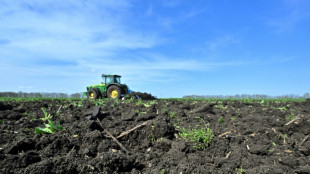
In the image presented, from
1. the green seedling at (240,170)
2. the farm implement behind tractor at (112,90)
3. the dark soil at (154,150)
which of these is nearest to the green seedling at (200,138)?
the dark soil at (154,150)

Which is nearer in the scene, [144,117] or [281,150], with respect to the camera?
[281,150]

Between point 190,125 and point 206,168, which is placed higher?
point 190,125

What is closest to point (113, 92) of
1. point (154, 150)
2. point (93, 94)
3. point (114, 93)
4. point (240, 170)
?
point (114, 93)

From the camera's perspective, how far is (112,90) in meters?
17.7

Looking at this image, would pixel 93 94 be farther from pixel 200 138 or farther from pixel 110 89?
pixel 200 138

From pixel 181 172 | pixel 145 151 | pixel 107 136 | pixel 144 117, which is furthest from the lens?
pixel 144 117

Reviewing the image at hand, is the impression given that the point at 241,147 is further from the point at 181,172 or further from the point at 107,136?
the point at 107,136

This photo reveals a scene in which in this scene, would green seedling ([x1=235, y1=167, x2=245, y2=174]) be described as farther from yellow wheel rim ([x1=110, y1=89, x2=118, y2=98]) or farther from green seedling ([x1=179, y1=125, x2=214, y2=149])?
yellow wheel rim ([x1=110, y1=89, x2=118, y2=98])

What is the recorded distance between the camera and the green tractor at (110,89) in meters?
17.3

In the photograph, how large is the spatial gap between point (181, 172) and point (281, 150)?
6.61 ft

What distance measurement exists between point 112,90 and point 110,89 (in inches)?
7.4

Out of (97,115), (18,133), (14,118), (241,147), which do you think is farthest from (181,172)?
(14,118)

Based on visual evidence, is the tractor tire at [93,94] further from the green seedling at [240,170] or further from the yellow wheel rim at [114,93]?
the green seedling at [240,170]

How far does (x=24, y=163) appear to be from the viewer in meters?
2.90
